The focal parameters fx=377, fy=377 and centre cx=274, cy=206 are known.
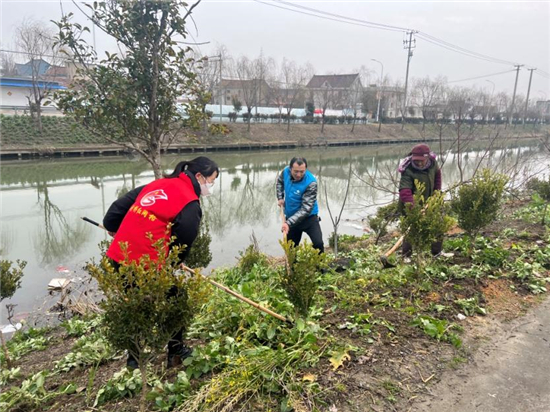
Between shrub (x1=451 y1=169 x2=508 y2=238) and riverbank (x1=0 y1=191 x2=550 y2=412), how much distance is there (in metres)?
0.39

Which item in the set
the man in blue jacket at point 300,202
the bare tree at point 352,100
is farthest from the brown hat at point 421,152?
the bare tree at point 352,100

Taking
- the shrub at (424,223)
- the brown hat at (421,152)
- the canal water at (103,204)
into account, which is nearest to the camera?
the shrub at (424,223)

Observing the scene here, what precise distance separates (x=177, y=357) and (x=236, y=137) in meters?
30.9

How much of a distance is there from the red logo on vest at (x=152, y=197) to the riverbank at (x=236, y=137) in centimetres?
904

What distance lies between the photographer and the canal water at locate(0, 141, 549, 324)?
25.9 ft

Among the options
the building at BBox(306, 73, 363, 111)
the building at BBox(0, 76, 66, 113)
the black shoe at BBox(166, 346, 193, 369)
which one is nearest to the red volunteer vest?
the black shoe at BBox(166, 346, 193, 369)

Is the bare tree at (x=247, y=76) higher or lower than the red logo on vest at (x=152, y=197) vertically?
higher

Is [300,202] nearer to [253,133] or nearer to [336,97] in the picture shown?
[253,133]

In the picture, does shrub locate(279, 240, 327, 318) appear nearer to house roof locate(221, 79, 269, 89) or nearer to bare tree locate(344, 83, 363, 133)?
house roof locate(221, 79, 269, 89)

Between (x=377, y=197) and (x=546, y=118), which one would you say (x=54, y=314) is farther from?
(x=546, y=118)

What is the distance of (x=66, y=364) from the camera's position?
304cm

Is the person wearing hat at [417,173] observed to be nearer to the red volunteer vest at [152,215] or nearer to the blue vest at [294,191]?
the blue vest at [294,191]

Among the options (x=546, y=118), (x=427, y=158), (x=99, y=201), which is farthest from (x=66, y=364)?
(x=546, y=118)

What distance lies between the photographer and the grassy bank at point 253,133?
23.0m
